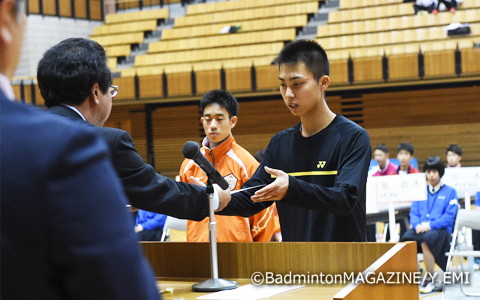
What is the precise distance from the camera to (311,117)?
117 inches

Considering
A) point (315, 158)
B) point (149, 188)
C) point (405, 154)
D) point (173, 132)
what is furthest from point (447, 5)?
point (149, 188)

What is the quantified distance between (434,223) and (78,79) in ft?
19.8

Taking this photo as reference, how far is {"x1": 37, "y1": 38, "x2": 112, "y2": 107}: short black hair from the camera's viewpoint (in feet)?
7.30

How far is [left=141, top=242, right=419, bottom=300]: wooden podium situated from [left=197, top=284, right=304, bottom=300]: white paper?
5 cm

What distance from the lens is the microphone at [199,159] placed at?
237cm

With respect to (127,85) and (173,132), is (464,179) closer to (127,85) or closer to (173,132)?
(127,85)

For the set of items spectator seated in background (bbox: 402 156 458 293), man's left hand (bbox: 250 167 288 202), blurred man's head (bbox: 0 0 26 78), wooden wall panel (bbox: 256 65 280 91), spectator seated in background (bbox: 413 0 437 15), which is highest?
spectator seated in background (bbox: 413 0 437 15)

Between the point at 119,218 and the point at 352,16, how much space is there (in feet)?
48.3

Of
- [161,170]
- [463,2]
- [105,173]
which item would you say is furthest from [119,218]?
[161,170]

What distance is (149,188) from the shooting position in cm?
238

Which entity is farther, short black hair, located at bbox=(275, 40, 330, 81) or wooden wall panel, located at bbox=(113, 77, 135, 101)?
wooden wall panel, located at bbox=(113, 77, 135, 101)

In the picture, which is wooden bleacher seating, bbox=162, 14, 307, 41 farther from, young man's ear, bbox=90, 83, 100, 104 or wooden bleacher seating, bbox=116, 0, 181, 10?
young man's ear, bbox=90, 83, 100, 104

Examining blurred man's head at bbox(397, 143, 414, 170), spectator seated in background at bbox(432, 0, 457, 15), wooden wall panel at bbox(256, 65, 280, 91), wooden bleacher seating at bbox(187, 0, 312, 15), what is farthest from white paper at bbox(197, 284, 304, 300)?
wooden bleacher seating at bbox(187, 0, 312, 15)

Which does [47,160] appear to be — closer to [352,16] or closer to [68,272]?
[68,272]
